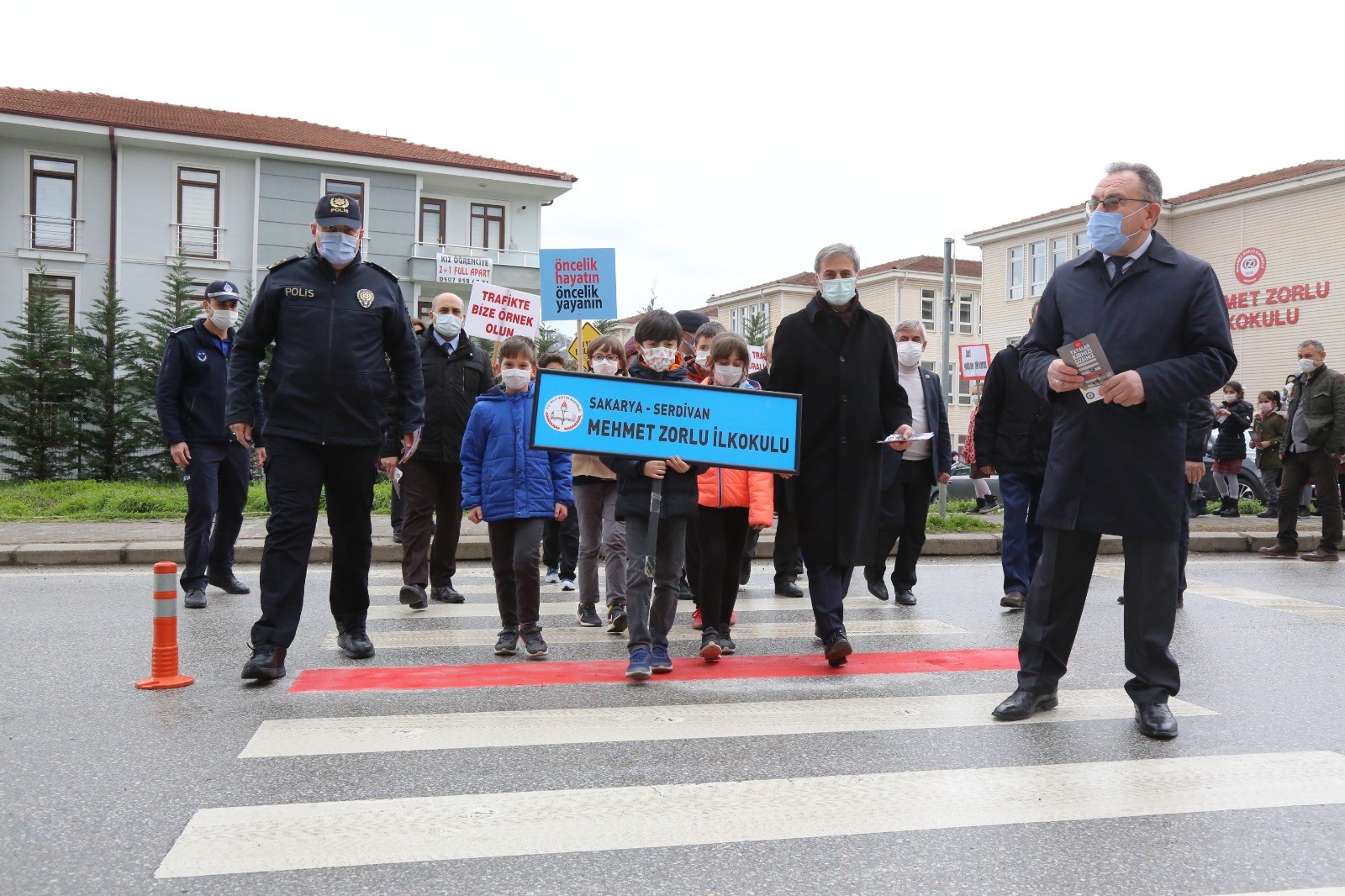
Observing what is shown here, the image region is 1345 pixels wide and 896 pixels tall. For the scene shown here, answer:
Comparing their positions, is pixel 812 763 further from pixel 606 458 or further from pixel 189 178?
pixel 189 178

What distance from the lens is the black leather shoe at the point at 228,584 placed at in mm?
8109

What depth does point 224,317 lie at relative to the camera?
8.01 meters

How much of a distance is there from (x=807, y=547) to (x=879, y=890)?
119 inches

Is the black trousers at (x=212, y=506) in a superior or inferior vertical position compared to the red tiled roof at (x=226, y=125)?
inferior

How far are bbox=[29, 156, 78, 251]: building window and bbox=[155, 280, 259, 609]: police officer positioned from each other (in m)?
24.3

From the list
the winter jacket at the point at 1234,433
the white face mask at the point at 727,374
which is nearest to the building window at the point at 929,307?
the winter jacket at the point at 1234,433

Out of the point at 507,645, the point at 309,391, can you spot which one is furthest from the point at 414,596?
the point at 309,391

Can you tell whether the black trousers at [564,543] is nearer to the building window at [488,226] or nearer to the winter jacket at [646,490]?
the winter jacket at [646,490]

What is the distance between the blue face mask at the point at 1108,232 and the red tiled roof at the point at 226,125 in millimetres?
28557

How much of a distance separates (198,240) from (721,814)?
29.8m

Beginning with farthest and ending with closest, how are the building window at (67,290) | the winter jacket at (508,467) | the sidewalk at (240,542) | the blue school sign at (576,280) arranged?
the building window at (67,290) < the blue school sign at (576,280) < the sidewalk at (240,542) < the winter jacket at (508,467)

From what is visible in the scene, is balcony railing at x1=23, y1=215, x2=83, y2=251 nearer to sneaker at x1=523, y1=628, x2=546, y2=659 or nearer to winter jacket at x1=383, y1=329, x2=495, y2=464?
winter jacket at x1=383, y1=329, x2=495, y2=464

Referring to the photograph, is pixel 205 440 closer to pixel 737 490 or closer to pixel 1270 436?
pixel 737 490

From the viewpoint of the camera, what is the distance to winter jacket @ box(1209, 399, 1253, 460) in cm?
1733
